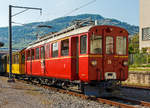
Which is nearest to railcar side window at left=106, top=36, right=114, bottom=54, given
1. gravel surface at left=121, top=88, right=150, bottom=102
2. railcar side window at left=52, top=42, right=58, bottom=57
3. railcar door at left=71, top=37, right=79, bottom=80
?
railcar door at left=71, top=37, right=79, bottom=80

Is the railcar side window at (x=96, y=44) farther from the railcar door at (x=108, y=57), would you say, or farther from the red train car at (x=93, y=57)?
the railcar door at (x=108, y=57)

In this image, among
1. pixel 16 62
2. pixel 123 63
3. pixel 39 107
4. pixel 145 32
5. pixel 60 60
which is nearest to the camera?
pixel 39 107

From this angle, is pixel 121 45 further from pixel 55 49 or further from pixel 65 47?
pixel 55 49

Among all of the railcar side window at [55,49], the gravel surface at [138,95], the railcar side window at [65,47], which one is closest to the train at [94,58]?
the railcar side window at [65,47]

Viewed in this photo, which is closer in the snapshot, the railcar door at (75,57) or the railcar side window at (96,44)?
the railcar side window at (96,44)

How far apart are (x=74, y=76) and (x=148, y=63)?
1789 centimetres

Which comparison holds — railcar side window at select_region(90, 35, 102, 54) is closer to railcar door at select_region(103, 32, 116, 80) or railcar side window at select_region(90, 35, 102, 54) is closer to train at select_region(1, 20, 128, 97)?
train at select_region(1, 20, 128, 97)

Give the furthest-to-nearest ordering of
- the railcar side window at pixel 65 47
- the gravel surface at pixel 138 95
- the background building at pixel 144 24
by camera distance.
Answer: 1. the background building at pixel 144 24
2. the railcar side window at pixel 65 47
3. the gravel surface at pixel 138 95

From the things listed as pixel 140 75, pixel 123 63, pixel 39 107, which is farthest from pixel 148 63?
pixel 39 107

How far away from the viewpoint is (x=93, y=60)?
10555 millimetres

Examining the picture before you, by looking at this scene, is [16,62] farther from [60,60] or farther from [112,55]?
[112,55]

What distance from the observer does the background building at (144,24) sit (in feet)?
130

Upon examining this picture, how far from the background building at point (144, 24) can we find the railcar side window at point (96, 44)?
30.1m

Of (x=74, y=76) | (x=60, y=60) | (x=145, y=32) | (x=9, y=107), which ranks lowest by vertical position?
(x=9, y=107)
